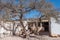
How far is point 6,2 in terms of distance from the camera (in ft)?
48.1

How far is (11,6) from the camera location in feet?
48.3

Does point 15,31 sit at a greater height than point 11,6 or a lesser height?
lesser

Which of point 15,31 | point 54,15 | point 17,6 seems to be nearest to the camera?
point 17,6

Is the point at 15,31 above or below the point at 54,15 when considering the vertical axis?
below

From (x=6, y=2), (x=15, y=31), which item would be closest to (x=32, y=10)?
(x=6, y=2)

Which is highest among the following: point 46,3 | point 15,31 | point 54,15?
point 46,3

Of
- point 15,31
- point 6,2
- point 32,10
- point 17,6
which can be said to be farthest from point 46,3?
point 15,31

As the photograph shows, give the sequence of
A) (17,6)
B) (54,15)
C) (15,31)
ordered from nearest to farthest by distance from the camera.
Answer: (17,6) < (54,15) < (15,31)

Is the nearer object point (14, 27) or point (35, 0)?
point (35, 0)

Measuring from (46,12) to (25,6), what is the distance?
2.48 m

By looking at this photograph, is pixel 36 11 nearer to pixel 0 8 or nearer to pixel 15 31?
pixel 0 8

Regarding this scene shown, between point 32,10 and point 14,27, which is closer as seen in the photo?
point 32,10

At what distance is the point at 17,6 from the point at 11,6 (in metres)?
0.66

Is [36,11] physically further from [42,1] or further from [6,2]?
[6,2]
